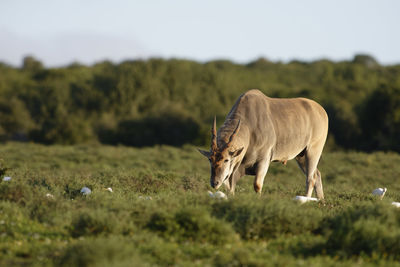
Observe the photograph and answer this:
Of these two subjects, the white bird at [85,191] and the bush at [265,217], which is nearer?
the bush at [265,217]

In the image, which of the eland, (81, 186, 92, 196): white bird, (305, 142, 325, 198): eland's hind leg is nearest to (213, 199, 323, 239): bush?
the eland

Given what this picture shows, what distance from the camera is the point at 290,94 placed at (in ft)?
170

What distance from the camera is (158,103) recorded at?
51156 mm

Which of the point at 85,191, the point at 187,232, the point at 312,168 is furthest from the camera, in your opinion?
the point at 312,168

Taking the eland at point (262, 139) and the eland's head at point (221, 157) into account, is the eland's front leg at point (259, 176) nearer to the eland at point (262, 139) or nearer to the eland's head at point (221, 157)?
the eland at point (262, 139)

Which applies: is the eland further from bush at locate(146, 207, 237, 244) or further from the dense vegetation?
the dense vegetation

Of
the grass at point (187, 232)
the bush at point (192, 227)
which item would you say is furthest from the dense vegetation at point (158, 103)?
the bush at point (192, 227)

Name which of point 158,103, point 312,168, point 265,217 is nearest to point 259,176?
point 312,168

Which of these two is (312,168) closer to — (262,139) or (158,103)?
(262,139)

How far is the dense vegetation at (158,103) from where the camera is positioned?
3831 cm

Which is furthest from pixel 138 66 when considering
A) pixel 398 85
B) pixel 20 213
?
pixel 20 213

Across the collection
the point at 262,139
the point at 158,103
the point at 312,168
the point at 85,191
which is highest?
the point at 262,139

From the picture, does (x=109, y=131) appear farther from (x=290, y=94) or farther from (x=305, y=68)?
(x=305, y=68)

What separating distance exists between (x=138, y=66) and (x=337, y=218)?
48750 mm
